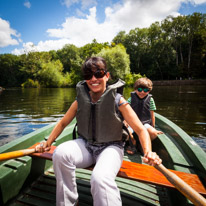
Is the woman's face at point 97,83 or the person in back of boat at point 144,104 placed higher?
the woman's face at point 97,83

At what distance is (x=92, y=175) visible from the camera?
1.06m

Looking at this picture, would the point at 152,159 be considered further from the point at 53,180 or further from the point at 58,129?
the point at 53,180

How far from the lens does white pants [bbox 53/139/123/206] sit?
973mm

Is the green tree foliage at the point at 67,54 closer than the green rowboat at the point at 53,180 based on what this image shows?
No

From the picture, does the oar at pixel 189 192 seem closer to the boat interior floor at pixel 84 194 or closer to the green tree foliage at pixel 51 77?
the boat interior floor at pixel 84 194

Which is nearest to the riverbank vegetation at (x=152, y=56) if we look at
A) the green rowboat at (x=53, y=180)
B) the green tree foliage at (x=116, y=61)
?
the green tree foliage at (x=116, y=61)

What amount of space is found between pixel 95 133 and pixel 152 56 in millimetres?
35853

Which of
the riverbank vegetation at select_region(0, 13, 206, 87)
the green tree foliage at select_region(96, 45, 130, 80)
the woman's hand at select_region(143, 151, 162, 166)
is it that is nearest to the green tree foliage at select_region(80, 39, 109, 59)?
the riverbank vegetation at select_region(0, 13, 206, 87)

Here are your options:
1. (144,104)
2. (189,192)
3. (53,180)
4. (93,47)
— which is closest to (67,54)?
(93,47)

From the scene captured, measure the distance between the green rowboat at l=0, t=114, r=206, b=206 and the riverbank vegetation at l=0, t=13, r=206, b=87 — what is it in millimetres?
22148

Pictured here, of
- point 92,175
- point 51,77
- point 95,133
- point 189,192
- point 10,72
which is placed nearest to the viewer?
point 189,192

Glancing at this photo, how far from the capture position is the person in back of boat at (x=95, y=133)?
116 cm

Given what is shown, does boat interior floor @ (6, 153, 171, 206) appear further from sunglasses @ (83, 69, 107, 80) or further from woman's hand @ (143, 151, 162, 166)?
sunglasses @ (83, 69, 107, 80)

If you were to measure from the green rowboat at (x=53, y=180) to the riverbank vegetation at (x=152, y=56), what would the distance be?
72.7 ft
